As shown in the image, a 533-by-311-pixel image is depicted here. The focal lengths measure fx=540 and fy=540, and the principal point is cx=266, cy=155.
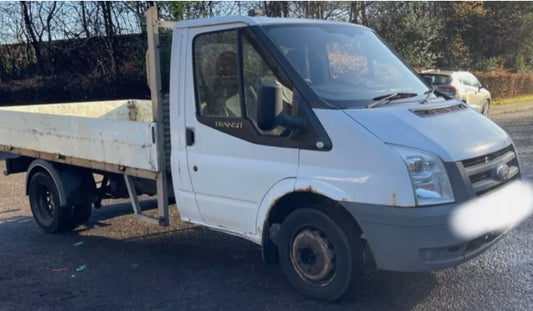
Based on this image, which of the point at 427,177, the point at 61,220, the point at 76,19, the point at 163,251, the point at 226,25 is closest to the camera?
the point at 427,177

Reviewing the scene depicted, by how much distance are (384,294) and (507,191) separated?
1267 millimetres

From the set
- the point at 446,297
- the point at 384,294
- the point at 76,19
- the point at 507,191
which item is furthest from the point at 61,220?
the point at 76,19

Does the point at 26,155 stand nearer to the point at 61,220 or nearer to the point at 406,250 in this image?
the point at 61,220

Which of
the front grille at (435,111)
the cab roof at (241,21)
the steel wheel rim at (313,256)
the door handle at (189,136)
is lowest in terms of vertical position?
the steel wheel rim at (313,256)

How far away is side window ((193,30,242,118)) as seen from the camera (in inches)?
181

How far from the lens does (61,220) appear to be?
6.59m

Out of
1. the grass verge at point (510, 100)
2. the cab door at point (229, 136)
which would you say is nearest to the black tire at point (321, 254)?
the cab door at point (229, 136)

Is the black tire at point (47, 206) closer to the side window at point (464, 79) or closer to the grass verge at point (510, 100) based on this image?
the side window at point (464, 79)

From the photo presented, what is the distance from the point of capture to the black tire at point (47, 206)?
6574 millimetres

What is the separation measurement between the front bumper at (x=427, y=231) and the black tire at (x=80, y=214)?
401cm

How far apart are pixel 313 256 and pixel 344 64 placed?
166 cm

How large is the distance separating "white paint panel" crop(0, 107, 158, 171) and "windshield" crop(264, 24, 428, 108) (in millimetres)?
1605

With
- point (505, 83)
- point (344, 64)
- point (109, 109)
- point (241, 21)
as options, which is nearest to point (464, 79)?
point (505, 83)

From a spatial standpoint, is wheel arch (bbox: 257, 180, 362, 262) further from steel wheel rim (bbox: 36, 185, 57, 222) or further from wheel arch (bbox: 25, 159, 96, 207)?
steel wheel rim (bbox: 36, 185, 57, 222)
